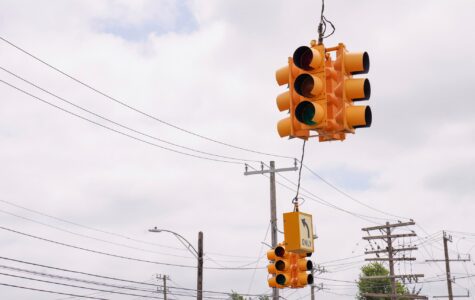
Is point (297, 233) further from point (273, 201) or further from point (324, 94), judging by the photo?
point (273, 201)

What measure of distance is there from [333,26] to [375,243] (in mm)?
51739

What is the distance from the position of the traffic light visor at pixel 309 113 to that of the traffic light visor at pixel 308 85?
0.10 m

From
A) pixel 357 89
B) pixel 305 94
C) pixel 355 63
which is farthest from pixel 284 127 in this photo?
pixel 355 63

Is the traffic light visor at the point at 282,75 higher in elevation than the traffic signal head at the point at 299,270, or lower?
higher

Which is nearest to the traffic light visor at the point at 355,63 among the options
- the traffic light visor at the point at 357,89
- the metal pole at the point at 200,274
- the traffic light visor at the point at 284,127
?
the traffic light visor at the point at 357,89

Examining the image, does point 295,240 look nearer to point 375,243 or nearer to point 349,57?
point 349,57

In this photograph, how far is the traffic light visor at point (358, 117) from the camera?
7493 millimetres

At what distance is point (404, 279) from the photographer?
58.1 meters

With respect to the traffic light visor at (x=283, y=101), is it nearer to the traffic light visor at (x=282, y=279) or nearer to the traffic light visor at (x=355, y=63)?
the traffic light visor at (x=355, y=63)

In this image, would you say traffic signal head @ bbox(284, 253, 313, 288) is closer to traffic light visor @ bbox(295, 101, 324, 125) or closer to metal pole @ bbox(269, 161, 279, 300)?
traffic light visor @ bbox(295, 101, 324, 125)

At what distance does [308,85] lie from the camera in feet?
24.5

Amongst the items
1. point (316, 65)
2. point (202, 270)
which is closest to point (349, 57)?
point (316, 65)

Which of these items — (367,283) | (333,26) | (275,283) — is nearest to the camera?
(333,26)

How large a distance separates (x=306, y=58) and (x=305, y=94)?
13.9 inches
